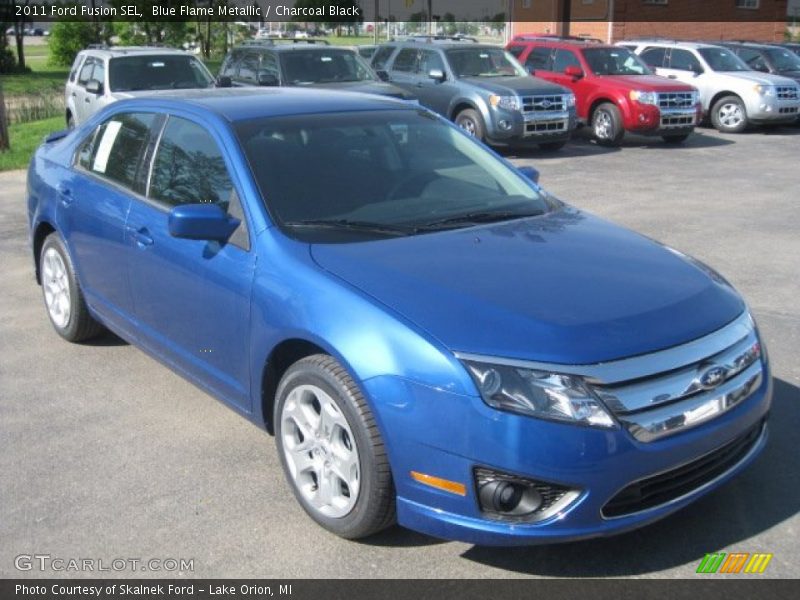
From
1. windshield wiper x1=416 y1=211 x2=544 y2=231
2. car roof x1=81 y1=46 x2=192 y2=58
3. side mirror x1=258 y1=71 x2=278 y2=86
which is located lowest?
windshield wiper x1=416 y1=211 x2=544 y2=231

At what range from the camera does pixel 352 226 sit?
4121 mm

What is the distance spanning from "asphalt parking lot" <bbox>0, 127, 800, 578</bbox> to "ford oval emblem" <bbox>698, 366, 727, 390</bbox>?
0.57m

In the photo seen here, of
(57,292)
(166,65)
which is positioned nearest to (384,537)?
(57,292)

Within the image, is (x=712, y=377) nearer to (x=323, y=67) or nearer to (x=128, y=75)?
(x=323, y=67)

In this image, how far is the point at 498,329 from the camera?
3.23 meters

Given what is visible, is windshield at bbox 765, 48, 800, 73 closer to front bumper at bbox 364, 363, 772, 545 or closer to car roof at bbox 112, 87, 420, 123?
car roof at bbox 112, 87, 420, 123

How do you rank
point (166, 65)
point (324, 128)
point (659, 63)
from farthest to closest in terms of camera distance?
point (659, 63) → point (166, 65) → point (324, 128)

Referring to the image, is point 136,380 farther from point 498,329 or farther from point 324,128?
point 498,329

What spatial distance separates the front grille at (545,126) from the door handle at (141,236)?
428 inches

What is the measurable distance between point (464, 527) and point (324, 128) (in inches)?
89.4

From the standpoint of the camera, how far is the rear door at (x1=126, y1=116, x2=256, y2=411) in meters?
4.09

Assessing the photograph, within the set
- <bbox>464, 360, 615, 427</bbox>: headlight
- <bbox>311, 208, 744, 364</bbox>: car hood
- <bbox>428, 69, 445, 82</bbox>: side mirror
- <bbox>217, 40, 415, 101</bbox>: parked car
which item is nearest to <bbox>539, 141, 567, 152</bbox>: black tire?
<bbox>428, 69, 445, 82</bbox>: side mirror

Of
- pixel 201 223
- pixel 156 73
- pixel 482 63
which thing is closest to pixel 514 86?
pixel 482 63

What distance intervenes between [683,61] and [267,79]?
9.61m
